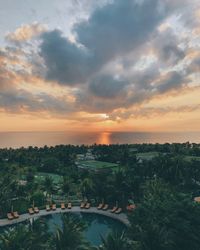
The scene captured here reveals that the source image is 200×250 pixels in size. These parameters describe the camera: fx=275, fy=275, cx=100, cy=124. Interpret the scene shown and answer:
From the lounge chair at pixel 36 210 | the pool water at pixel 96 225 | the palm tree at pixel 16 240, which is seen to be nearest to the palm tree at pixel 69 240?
the palm tree at pixel 16 240

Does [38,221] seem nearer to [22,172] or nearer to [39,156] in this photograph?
[22,172]

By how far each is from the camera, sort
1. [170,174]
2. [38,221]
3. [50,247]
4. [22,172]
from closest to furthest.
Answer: [50,247] → [38,221] → [170,174] → [22,172]

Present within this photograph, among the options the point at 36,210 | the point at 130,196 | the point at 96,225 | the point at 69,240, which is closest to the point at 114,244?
the point at 69,240

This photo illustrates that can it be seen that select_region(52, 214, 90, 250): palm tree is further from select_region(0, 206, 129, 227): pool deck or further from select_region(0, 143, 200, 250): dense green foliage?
select_region(0, 206, 129, 227): pool deck

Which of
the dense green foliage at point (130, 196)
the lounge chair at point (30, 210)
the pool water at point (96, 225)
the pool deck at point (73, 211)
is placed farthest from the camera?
the lounge chair at point (30, 210)

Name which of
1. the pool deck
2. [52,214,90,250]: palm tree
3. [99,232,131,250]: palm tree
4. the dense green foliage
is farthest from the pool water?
[99,232,131,250]: palm tree

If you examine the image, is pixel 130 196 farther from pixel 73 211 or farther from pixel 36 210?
pixel 36 210

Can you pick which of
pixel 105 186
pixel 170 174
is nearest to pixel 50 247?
pixel 105 186

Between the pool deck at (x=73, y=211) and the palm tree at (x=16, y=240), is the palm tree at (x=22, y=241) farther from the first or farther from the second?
the pool deck at (x=73, y=211)
